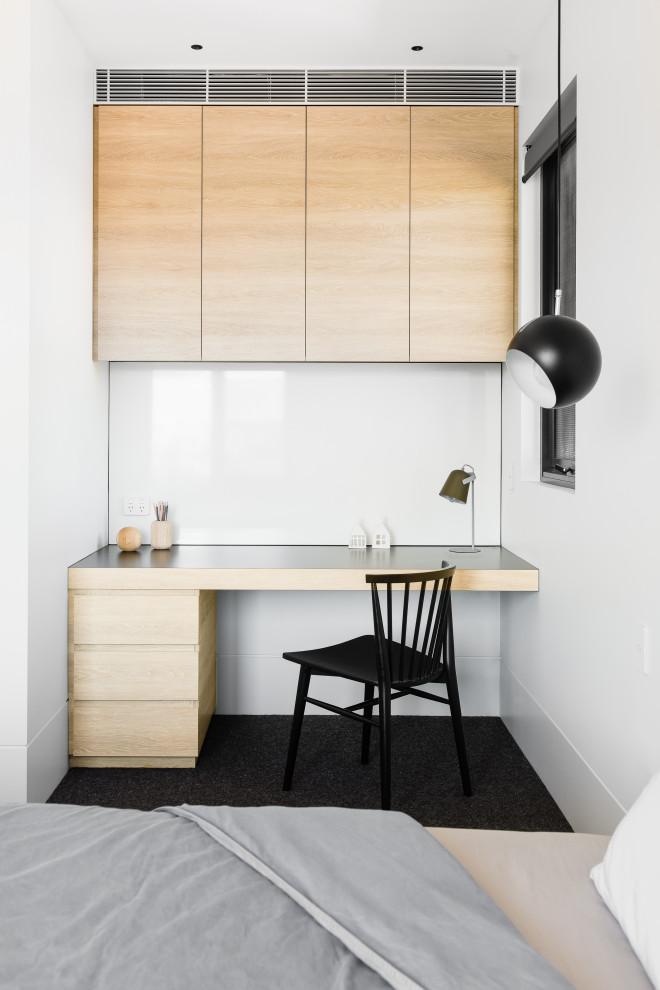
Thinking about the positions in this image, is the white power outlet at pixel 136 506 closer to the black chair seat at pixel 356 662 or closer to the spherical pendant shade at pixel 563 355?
the black chair seat at pixel 356 662

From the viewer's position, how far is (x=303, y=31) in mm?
2914

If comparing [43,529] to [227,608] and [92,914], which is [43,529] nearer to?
[227,608]

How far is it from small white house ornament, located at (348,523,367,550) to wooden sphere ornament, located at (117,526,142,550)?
0.93 meters

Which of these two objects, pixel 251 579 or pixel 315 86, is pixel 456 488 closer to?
pixel 251 579

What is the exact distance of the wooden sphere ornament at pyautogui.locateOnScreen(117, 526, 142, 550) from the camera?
10.7 ft

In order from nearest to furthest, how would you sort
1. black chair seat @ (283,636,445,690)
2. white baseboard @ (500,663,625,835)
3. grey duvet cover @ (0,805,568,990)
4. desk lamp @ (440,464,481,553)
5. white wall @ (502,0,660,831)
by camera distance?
grey duvet cover @ (0,805,568,990) < white wall @ (502,0,660,831) < white baseboard @ (500,663,625,835) < black chair seat @ (283,636,445,690) < desk lamp @ (440,464,481,553)

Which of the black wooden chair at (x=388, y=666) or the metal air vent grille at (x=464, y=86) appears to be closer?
the black wooden chair at (x=388, y=666)

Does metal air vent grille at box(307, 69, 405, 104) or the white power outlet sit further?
the white power outlet

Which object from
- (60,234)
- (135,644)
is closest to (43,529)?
(135,644)

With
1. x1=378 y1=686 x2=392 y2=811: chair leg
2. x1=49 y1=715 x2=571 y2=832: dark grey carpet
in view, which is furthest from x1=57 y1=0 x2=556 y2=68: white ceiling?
x1=49 y1=715 x2=571 y2=832: dark grey carpet

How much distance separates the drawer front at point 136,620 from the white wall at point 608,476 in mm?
1339

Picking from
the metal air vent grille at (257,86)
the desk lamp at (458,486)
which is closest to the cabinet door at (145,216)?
the metal air vent grille at (257,86)

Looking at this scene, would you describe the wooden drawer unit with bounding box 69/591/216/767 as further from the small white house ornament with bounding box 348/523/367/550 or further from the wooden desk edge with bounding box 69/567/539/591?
the small white house ornament with bounding box 348/523/367/550

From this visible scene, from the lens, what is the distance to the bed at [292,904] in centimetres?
106
